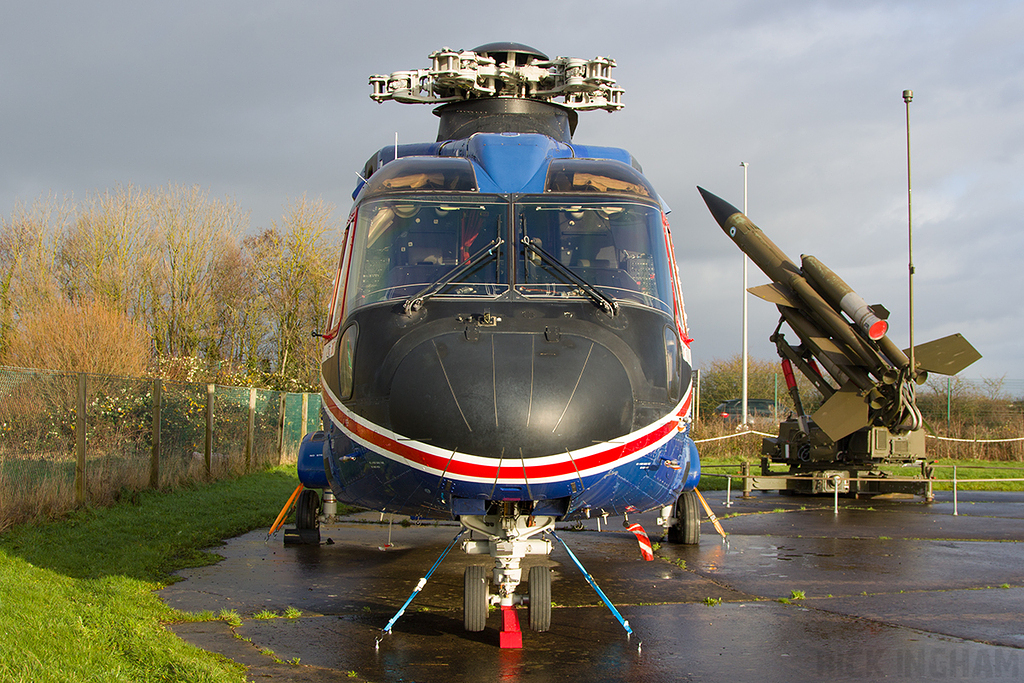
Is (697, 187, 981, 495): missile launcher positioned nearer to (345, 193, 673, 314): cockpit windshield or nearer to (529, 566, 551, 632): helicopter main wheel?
(345, 193, 673, 314): cockpit windshield

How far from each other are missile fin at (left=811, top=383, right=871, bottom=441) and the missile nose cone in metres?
5.05

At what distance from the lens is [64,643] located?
5340mm

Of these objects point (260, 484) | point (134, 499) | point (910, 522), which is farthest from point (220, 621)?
point (910, 522)

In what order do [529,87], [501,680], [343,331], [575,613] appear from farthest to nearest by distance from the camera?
[529,87] < [575,613] < [343,331] < [501,680]

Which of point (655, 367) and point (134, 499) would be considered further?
point (134, 499)

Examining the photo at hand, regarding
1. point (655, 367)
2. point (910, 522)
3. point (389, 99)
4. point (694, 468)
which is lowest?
point (910, 522)

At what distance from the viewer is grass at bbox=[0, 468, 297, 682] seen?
16.3ft

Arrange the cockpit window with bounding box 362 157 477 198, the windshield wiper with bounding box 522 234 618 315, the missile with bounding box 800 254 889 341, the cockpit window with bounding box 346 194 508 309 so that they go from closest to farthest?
the windshield wiper with bounding box 522 234 618 315, the cockpit window with bounding box 346 194 508 309, the cockpit window with bounding box 362 157 477 198, the missile with bounding box 800 254 889 341

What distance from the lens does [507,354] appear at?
538 centimetres

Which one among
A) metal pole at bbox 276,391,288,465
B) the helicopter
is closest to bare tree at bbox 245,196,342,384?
metal pole at bbox 276,391,288,465

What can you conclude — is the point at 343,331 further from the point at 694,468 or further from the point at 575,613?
the point at 694,468

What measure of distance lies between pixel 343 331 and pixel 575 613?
2982mm

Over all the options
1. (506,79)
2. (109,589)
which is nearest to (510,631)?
(109,589)

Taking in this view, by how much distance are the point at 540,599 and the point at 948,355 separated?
41.5ft
